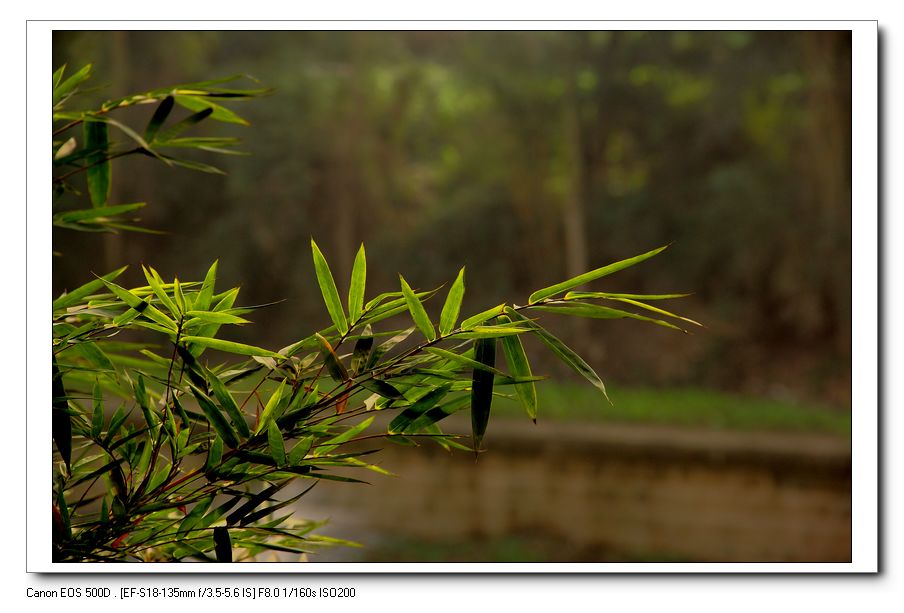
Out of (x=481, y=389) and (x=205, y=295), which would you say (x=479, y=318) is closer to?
(x=481, y=389)

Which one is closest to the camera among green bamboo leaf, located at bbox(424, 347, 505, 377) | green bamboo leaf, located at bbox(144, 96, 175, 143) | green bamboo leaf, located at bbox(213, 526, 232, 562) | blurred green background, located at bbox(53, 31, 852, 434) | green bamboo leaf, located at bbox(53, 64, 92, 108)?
green bamboo leaf, located at bbox(424, 347, 505, 377)

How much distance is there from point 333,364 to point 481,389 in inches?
5.8

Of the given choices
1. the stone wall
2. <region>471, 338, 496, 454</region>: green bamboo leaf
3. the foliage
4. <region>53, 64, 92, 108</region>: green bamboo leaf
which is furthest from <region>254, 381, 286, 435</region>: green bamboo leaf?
the stone wall

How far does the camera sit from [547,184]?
323 inches

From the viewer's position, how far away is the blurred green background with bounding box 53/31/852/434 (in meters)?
7.32

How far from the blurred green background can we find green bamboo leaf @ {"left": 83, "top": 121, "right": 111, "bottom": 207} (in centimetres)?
596

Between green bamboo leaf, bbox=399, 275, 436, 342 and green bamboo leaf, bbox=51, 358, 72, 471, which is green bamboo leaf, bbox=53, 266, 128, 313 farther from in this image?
green bamboo leaf, bbox=399, 275, 436, 342

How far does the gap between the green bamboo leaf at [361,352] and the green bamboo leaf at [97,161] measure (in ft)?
1.66

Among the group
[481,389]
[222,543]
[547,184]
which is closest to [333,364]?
[481,389]

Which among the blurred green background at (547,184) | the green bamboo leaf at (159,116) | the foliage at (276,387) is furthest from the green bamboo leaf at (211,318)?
the blurred green background at (547,184)
